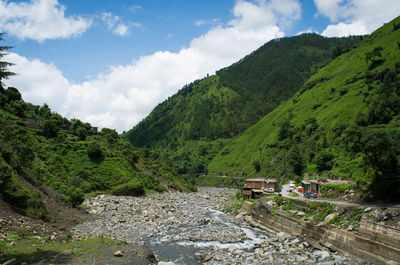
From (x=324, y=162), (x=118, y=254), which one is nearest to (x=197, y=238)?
(x=118, y=254)

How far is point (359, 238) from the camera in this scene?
2788cm

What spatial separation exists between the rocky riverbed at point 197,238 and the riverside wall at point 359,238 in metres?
1.45

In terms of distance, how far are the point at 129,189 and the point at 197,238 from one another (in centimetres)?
4289

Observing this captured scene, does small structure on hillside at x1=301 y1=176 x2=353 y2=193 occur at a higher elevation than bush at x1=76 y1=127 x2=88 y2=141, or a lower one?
lower

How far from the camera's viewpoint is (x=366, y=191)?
37.2m

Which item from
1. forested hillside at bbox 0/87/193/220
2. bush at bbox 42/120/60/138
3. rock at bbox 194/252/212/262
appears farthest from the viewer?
bush at bbox 42/120/60/138

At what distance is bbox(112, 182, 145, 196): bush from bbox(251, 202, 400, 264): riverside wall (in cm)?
4713

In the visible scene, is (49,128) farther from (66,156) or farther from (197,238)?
(197,238)

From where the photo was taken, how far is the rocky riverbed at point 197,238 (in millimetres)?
28422

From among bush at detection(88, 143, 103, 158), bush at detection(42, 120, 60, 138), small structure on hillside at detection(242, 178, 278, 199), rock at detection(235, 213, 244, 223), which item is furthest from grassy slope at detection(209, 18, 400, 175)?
bush at detection(42, 120, 60, 138)

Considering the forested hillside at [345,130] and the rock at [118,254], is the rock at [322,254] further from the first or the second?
the rock at [118,254]

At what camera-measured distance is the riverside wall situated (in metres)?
24.8

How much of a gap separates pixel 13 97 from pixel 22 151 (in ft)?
202

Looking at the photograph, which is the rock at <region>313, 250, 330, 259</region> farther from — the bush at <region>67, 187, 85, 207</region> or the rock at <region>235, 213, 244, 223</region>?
the bush at <region>67, 187, 85, 207</region>
